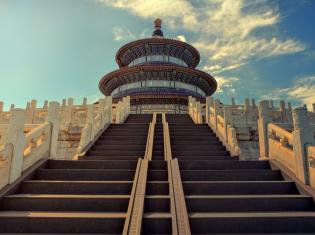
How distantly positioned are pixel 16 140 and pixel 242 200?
16.4ft

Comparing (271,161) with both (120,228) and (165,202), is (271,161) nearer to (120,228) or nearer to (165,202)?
(165,202)

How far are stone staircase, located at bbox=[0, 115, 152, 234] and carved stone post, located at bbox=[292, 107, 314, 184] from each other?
12.2 feet

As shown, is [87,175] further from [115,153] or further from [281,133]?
[281,133]

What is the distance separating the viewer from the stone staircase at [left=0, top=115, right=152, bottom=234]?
4320mm

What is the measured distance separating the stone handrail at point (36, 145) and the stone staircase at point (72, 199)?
328 millimetres

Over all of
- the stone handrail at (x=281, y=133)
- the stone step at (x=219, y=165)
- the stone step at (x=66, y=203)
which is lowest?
the stone step at (x=66, y=203)

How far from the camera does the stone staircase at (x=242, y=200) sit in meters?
4.30

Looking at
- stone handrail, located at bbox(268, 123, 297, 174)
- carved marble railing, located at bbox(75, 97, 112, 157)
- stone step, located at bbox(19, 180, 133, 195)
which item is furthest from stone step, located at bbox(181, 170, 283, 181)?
carved marble railing, located at bbox(75, 97, 112, 157)

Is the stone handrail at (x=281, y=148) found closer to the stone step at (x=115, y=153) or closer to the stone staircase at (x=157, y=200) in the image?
the stone staircase at (x=157, y=200)

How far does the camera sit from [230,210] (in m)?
4.87

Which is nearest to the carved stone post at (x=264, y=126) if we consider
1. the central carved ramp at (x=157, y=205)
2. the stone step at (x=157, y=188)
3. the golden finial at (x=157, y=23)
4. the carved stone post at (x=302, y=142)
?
the carved stone post at (x=302, y=142)

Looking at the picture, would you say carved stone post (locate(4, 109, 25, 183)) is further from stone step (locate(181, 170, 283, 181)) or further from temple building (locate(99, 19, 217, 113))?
temple building (locate(99, 19, 217, 113))

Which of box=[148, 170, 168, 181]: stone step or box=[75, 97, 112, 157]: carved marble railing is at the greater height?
box=[75, 97, 112, 157]: carved marble railing

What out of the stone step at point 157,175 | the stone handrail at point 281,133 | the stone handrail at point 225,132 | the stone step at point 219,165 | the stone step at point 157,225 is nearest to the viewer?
the stone step at point 157,225
